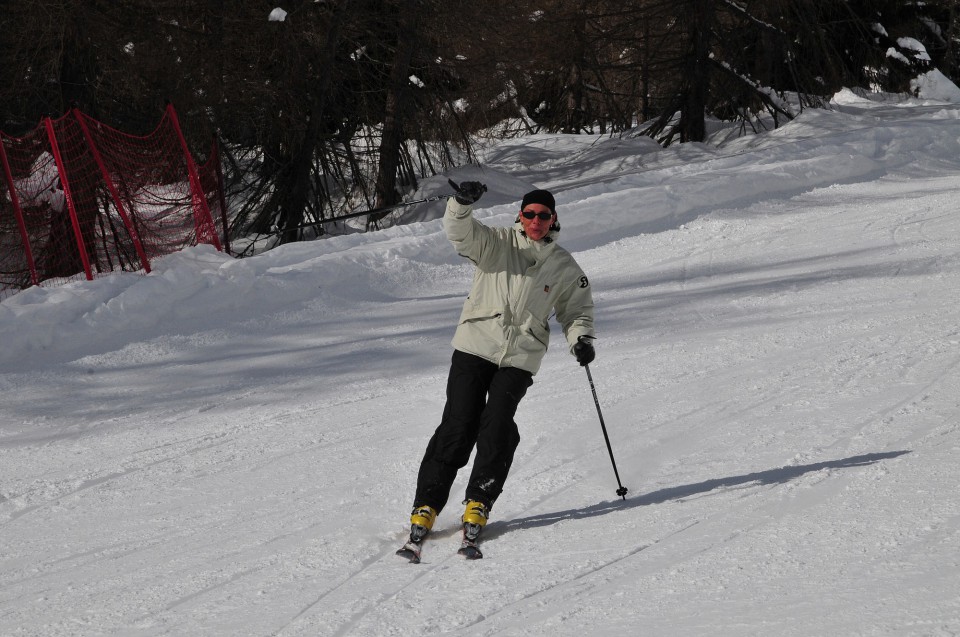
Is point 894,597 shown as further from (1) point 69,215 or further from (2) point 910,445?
(1) point 69,215

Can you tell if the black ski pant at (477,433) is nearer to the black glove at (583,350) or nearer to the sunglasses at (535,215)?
the black glove at (583,350)

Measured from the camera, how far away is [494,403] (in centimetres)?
451

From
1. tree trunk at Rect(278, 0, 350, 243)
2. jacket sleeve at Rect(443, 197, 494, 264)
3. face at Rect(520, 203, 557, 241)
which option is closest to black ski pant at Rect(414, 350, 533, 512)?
jacket sleeve at Rect(443, 197, 494, 264)

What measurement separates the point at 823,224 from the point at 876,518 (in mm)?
7683

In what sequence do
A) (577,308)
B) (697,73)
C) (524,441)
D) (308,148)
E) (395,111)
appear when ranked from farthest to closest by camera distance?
(697,73), (395,111), (308,148), (524,441), (577,308)

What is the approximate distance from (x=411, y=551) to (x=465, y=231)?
51.3 inches

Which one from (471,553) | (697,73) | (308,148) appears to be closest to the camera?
(471,553)

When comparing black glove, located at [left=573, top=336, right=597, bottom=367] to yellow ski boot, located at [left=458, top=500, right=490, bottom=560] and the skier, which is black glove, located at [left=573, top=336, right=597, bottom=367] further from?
yellow ski boot, located at [left=458, top=500, right=490, bottom=560]

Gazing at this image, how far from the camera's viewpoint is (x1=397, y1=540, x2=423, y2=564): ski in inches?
172

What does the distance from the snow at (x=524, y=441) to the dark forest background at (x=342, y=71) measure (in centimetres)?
354

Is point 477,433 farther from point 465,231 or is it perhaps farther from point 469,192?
point 469,192

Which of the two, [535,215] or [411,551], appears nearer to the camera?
[411,551]

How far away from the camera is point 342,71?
15820 mm

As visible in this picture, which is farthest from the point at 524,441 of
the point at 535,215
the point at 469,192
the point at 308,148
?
the point at 308,148
